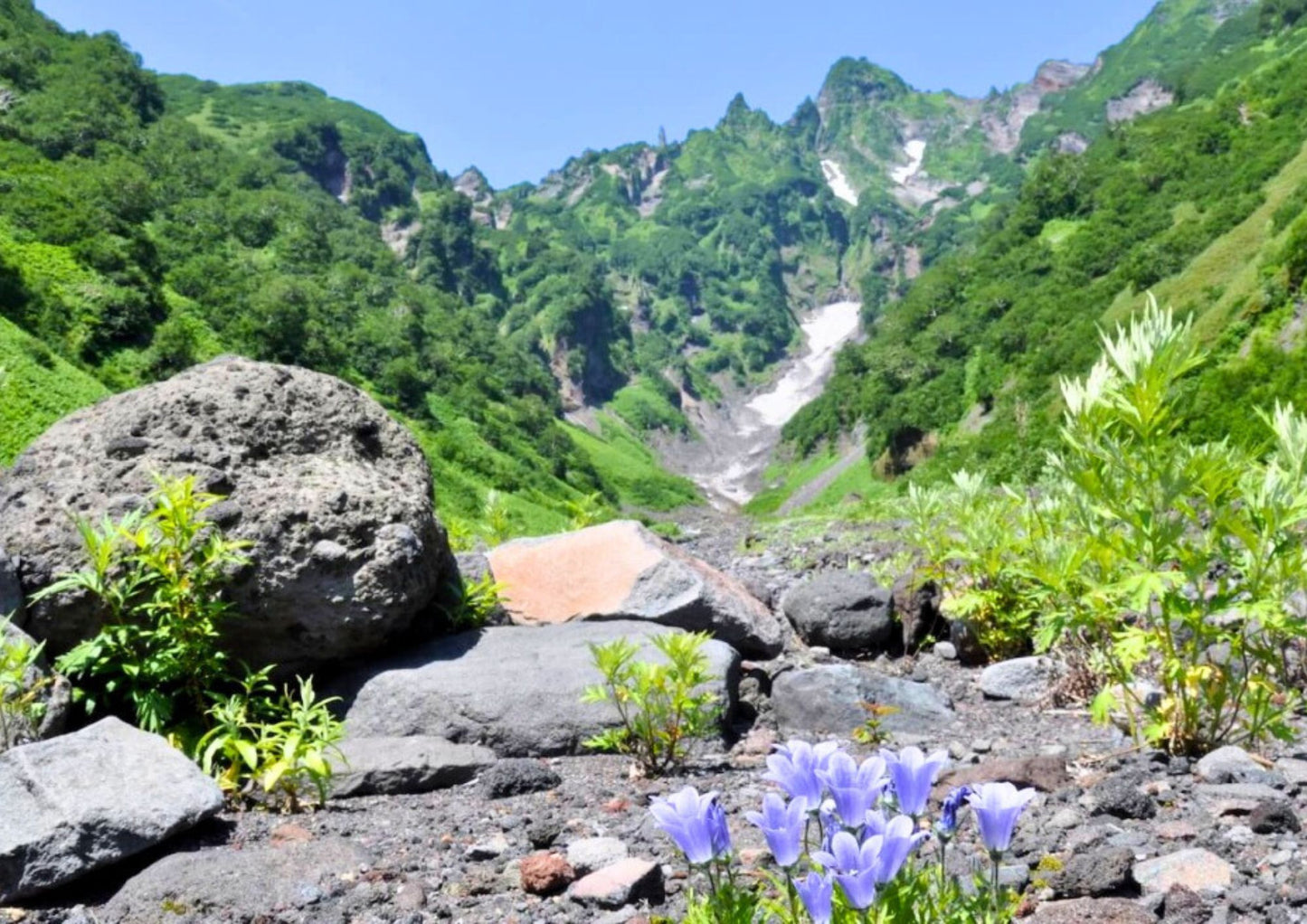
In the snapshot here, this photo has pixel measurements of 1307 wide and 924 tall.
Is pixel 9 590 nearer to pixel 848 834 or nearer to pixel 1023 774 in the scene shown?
pixel 848 834

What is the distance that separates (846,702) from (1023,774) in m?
2.28

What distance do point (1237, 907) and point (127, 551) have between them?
6.48 meters

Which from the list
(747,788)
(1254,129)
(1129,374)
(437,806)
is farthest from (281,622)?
(1254,129)

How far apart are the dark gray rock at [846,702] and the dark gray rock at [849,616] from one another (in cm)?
236

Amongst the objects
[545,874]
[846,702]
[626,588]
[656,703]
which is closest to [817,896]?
[545,874]

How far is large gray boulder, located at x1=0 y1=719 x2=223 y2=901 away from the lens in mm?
4207

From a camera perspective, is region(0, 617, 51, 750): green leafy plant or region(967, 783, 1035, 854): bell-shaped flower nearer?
region(967, 783, 1035, 854): bell-shaped flower

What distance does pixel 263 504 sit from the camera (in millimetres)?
7004

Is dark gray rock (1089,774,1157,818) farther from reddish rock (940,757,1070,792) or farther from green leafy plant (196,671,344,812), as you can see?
green leafy plant (196,671,344,812)

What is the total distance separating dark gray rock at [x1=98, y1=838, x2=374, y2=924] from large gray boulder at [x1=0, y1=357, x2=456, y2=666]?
8.23 ft

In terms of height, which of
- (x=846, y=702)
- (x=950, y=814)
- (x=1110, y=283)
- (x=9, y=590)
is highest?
(x=1110, y=283)

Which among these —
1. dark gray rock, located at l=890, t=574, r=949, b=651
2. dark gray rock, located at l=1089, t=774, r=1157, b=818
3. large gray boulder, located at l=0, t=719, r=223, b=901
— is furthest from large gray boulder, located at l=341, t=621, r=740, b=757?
dark gray rock, located at l=890, t=574, r=949, b=651

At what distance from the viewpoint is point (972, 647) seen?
9.11 metres

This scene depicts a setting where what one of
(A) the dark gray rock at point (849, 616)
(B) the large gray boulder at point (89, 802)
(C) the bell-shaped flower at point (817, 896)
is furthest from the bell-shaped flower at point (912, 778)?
(A) the dark gray rock at point (849, 616)
